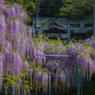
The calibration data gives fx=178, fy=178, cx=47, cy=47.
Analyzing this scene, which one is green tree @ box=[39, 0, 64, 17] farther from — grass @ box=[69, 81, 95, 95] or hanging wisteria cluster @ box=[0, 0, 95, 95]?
hanging wisteria cluster @ box=[0, 0, 95, 95]

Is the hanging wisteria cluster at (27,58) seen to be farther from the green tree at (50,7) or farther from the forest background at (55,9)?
the green tree at (50,7)

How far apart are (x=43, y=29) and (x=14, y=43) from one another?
18342 millimetres

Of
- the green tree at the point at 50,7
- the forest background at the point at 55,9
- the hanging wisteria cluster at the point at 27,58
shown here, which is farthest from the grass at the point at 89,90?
the green tree at the point at 50,7

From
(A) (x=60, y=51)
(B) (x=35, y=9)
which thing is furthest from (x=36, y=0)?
(A) (x=60, y=51)

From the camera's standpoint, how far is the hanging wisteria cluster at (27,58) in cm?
609

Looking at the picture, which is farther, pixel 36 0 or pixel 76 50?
pixel 36 0

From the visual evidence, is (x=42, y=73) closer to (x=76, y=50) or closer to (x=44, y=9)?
(x=76, y=50)

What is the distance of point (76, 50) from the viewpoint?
29.7 feet

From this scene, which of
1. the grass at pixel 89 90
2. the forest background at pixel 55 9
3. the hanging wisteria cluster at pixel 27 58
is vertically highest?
the forest background at pixel 55 9

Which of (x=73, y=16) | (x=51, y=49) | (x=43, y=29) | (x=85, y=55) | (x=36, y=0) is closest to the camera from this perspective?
(x=85, y=55)

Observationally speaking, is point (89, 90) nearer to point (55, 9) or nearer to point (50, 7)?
point (55, 9)

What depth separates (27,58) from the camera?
27.4 ft

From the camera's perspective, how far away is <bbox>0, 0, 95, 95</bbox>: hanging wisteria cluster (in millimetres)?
6086

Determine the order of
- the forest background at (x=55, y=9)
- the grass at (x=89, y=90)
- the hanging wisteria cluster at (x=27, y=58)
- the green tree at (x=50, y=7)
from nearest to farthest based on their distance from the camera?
Result: the hanging wisteria cluster at (x=27, y=58)
the grass at (x=89, y=90)
the forest background at (x=55, y=9)
the green tree at (x=50, y=7)
